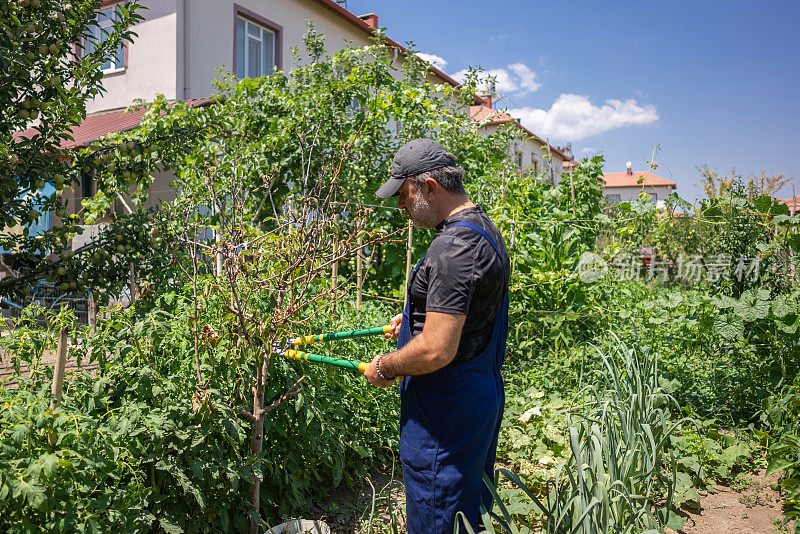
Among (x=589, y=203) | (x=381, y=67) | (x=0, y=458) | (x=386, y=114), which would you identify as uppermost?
(x=381, y=67)

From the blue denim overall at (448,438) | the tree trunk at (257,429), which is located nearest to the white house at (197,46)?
the tree trunk at (257,429)

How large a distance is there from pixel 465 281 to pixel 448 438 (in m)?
0.57

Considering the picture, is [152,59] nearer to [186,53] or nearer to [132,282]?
[186,53]

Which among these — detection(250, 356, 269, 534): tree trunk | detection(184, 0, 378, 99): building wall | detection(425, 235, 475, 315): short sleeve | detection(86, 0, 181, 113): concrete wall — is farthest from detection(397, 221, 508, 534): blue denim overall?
detection(86, 0, 181, 113): concrete wall

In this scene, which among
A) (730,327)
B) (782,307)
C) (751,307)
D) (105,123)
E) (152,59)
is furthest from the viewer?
(105,123)

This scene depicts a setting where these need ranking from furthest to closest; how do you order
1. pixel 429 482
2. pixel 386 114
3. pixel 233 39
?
pixel 233 39 → pixel 386 114 → pixel 429 482

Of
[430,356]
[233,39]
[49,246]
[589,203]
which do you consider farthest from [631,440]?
[233,39]

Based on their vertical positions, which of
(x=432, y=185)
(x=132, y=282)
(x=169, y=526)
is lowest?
(x=169, y=526)

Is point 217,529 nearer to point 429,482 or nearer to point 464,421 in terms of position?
point 429,482

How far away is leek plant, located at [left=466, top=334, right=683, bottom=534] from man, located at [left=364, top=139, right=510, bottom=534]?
0.18m

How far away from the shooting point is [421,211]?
2.21 metres

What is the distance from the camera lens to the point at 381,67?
269 inches

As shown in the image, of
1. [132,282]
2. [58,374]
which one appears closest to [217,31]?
[132,282]

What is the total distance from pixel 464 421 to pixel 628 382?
4.87ft
